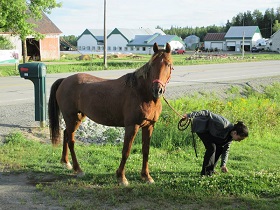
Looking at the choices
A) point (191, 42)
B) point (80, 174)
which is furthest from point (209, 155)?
point (191, 42)

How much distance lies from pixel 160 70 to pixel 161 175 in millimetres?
2058

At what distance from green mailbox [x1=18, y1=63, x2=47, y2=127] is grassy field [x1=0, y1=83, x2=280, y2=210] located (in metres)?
1.01

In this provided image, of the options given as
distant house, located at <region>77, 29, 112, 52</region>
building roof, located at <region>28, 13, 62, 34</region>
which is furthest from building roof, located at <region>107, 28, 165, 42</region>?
building roof, located at <region>28, 13, 62, 34</region>

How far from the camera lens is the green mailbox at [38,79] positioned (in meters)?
9.06

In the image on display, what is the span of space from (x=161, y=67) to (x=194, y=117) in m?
1.64

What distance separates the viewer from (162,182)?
6086mm

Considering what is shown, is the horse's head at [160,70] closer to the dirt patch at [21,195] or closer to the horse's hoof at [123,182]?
the horse's hoof at [123,182]

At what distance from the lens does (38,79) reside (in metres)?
9.21

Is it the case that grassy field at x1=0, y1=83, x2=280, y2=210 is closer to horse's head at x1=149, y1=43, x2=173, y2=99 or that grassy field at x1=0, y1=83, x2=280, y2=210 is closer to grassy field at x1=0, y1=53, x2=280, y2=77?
horse's head at x1=149, y1=43, x2=173, y2=99

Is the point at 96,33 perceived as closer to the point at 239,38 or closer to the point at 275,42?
the point at 239,38

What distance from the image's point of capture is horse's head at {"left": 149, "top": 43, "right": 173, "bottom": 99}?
17.2ft

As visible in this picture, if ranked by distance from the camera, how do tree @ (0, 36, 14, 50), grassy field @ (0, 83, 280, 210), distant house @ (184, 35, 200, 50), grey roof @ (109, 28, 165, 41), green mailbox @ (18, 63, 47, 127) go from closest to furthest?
grassy field @ (0, 83, 280, 210) < green mailbox @ (18, 63, 47, 127) < tree @ (0, 36, 14, 50) < grey roof @ (109, 28, 165, 41) < distant house @ (184, 35, 200, 50)

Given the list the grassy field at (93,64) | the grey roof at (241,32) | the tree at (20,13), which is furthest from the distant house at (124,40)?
the tree at (20,13)

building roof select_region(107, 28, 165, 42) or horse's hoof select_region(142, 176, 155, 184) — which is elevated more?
building roof select_region(107, 28, 165, 42)
